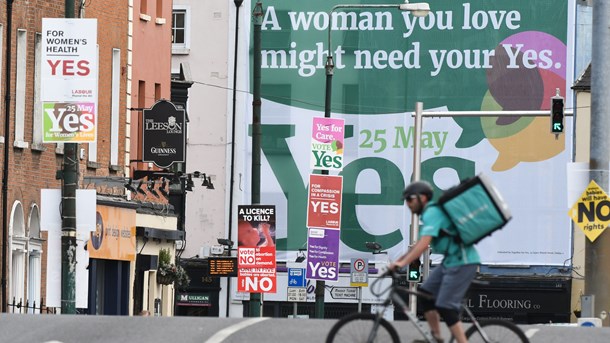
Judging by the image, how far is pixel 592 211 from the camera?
928 inches

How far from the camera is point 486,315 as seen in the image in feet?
213

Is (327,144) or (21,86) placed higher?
(21,86)

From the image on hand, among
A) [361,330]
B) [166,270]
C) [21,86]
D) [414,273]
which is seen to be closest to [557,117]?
[414,273]

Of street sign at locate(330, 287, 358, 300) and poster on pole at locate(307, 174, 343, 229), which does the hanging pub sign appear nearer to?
poster on pole at locate(307, 174, 343, 229)

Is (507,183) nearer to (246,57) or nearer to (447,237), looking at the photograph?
(246,57)

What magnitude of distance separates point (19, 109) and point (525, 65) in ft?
112

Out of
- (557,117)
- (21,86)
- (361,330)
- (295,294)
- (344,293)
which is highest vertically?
(21,86)

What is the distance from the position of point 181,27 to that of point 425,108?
10164 millimetres

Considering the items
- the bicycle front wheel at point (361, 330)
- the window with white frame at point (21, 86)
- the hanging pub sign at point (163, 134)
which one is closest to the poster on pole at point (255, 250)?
the window with white frame at point (21, 86)

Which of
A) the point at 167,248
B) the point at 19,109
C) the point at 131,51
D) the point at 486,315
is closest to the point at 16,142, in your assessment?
the point at 19,109

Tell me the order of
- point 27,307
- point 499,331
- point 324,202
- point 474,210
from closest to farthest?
1. point 474,210
2. point 499,331
3. point 27,307
4. point 324,202

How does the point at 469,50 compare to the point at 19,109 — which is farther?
the point at 469,50

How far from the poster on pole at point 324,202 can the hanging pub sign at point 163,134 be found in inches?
175

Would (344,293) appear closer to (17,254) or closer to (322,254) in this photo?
(322,254)
